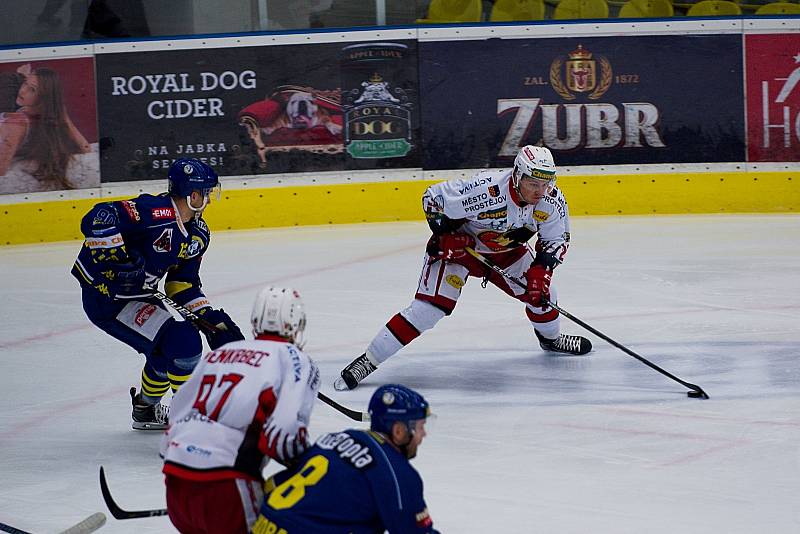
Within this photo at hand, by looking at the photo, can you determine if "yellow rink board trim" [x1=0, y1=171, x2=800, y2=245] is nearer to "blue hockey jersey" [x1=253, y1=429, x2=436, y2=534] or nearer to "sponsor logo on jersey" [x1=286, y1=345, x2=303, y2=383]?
"sponsor logo on jersey" [x1=286, y1=345, x2=303, y2=383]

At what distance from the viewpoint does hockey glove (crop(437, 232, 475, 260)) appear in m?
5.05

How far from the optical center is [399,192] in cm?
912

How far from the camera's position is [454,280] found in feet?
16.7

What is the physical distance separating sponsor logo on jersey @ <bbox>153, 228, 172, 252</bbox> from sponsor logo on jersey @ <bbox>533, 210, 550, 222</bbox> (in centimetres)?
157

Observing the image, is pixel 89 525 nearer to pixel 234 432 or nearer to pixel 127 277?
pixel 234 432

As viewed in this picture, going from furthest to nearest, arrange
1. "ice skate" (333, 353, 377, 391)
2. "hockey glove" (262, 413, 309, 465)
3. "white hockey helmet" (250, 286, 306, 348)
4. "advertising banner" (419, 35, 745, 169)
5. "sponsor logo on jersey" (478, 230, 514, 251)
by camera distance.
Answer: "advertising banner" (419, 35, 745, 169), "sponsor logo on jersey" (478, 230, 514, 251), "ice skate" (333, 353, 377, 391), "white hockey helmet" (250, 286, 306, 348), "hockey glove" (262, 413, 309, 465)

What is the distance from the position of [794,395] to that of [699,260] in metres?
2.76

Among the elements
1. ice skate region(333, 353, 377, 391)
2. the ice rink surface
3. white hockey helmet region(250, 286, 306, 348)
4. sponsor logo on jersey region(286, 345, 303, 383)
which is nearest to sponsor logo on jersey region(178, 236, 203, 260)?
the ice rink surface

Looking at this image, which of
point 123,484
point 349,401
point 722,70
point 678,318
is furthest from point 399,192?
point 123,484

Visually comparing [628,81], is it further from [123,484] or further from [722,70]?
[123,484]

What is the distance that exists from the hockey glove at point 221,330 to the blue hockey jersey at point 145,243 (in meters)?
0.08

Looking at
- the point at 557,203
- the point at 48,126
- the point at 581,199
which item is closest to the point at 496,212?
the point at 557,203

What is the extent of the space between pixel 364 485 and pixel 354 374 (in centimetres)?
254

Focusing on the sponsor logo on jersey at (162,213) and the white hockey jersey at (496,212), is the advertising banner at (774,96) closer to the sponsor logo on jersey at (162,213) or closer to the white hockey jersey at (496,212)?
the white hockey jersey at (496,212)
